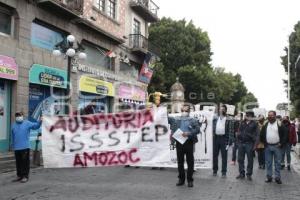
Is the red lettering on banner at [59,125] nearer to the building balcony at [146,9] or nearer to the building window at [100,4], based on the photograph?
the building window at [100,4]

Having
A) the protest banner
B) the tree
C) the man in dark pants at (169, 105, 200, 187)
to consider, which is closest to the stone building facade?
the protest banner

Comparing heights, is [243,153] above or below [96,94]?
below

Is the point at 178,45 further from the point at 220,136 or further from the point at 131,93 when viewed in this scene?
the point at 220,136

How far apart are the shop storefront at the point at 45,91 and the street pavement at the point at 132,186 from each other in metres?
8.09

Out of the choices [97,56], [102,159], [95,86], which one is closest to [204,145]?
[102,159]

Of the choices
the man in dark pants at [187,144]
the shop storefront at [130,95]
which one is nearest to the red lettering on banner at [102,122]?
the man in dark pants at [187,144]

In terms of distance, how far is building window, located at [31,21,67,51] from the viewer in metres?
22.0

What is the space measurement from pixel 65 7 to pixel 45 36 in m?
1.56

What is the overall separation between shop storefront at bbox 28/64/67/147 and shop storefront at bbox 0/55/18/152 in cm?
106

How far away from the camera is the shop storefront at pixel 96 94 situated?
2638 centimetres

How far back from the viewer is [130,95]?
33438 mm

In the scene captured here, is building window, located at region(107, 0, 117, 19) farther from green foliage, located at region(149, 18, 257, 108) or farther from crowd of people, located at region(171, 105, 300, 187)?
green foliage, located at region(149, 18, 257, 108)

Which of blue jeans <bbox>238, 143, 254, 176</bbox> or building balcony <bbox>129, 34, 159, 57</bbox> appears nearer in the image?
blue jeans <bbox>238, 143, 254, 176</bbox>

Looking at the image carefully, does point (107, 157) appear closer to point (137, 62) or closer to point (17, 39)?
point (17, 39)
